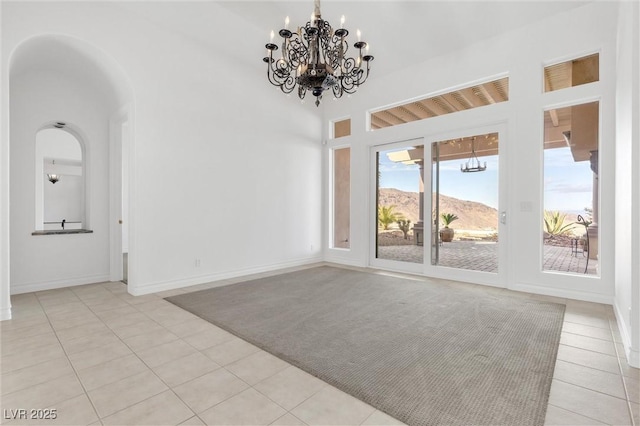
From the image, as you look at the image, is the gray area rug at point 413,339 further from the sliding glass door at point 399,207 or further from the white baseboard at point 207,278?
the sliding glass door at point 399,207

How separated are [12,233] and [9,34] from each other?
244cm

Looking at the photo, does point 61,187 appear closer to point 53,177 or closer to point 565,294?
point 53,177

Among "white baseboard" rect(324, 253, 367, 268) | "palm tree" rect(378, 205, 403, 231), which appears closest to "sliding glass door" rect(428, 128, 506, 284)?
"palm tree" rect(378, 205, 403, 231)

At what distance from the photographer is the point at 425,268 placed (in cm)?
506

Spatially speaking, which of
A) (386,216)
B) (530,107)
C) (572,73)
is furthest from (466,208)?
(572,73)

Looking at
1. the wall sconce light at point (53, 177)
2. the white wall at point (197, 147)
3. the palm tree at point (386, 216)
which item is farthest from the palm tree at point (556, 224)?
the wall sconce light at point (53, 177)

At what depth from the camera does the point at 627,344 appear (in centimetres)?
234

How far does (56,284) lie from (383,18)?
5.91 meters

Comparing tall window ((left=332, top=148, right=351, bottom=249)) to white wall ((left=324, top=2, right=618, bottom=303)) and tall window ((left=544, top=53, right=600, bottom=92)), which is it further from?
tall window ((left=544, top=53, right=600, bottom=92))

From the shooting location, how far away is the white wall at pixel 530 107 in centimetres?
356

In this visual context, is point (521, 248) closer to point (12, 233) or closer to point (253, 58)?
point (253, 58)

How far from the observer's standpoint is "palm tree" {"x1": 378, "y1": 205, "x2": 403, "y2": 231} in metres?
5.66

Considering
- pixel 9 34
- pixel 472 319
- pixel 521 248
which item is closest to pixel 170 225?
pixel 9 34

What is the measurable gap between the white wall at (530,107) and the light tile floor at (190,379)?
40.0 inches
